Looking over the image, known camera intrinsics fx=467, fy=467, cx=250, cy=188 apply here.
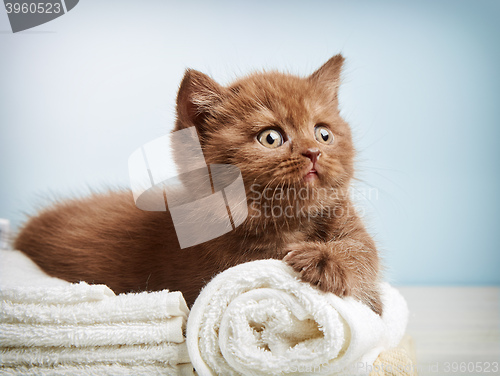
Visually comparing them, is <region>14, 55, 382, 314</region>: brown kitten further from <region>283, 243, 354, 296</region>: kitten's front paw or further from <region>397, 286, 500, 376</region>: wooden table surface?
<region>397, 286, 500, 376</region>: wooden table surface

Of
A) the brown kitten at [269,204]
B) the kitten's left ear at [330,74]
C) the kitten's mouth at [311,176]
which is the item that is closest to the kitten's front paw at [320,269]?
the brown kitten at [269,204]

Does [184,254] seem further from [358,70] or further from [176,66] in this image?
[358,70]

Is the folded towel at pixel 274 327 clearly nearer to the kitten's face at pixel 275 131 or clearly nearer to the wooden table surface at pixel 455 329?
the kitten's face at pixel 275 131

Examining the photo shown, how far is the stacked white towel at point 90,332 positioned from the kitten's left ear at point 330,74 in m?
0.50

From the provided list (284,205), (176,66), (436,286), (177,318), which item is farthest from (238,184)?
(436,286)

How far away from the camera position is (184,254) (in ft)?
2.86

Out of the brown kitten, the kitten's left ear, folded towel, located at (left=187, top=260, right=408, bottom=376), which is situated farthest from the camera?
the kitten's left ear

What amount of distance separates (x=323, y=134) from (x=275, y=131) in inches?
4.1

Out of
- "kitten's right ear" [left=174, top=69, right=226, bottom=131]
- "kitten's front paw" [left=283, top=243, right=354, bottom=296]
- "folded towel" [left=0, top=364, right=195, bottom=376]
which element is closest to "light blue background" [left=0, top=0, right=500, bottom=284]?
"kitten's right ear" [left=174, top=69, right=226, bottom=131]

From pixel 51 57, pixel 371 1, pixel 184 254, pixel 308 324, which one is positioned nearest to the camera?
pixel 308 324

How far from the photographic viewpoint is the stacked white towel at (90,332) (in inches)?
28.5

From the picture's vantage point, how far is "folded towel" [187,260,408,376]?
67 centimetres

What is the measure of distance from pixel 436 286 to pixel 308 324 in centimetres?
133

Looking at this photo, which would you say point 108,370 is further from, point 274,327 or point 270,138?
point 270,138
